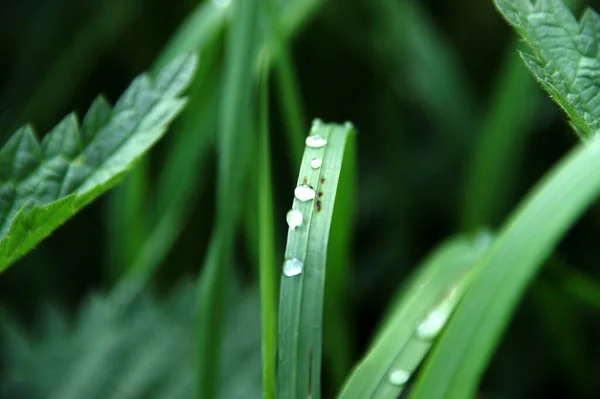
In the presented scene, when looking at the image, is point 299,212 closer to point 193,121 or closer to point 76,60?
point 193,121

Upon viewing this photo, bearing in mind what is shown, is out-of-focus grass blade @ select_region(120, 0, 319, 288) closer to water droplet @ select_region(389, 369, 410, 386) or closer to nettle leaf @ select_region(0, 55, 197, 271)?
nettle leaf @ select_region(0, 55, 197, 271)

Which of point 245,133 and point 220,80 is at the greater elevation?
point 220,80

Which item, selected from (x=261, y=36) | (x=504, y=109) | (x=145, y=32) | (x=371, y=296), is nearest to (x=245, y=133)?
(x=261, y=36)

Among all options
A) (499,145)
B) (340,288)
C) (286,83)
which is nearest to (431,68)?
(499,145)

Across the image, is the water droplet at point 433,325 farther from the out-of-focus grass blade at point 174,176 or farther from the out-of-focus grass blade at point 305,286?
the out-of-focus grass blade at point 174,176

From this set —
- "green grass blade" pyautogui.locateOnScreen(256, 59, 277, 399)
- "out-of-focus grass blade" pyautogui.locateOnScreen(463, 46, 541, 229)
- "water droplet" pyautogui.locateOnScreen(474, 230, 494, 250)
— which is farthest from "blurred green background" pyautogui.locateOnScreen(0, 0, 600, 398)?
"green grass blade" pyautogui.locateOnScreen(256, 59, 277, 399)

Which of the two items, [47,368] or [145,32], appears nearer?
[47,368]

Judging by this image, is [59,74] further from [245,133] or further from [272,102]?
[245,133]
